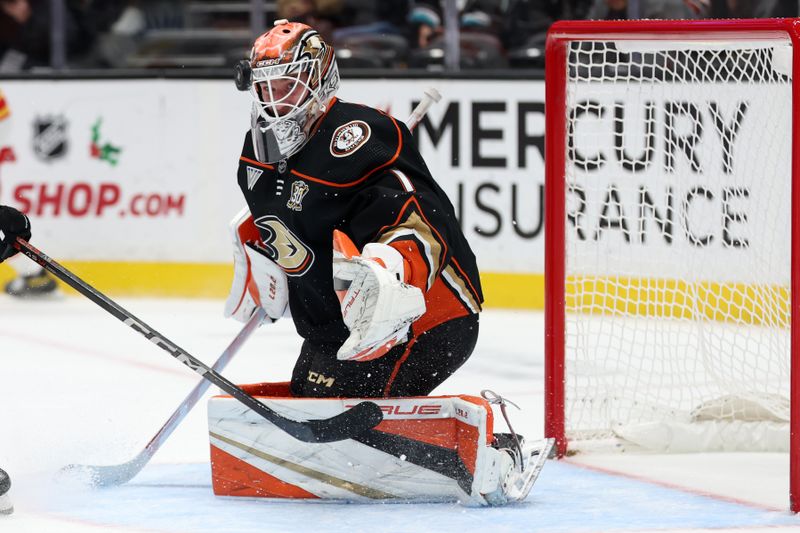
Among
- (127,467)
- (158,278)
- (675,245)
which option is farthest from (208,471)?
(158,278)

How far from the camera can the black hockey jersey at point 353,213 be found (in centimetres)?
244

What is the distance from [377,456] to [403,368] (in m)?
0.20

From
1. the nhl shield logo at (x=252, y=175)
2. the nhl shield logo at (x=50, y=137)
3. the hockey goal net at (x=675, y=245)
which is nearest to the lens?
the nhl shield logo at (x=252, y=175)

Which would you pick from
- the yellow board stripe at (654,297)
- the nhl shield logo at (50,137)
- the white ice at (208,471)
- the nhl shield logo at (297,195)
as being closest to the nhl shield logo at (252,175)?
the nhl shield logo at (297,195)

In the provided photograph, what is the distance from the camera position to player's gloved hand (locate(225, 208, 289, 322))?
2784 mm

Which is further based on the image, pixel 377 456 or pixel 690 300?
pixel 690 300

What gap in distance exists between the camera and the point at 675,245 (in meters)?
3.91

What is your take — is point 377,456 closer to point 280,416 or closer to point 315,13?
point 280,416

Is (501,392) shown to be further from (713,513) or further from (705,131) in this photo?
(713,513)

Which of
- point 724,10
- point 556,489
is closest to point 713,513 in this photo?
point 556,489

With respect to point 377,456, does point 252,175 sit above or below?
above

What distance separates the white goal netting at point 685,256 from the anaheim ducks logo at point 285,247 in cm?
81

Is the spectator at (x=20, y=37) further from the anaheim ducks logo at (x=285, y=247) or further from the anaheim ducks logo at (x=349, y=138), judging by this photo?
the anaheim ducks logo at (x=349, y=138)

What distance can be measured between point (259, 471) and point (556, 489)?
0.62 metres
